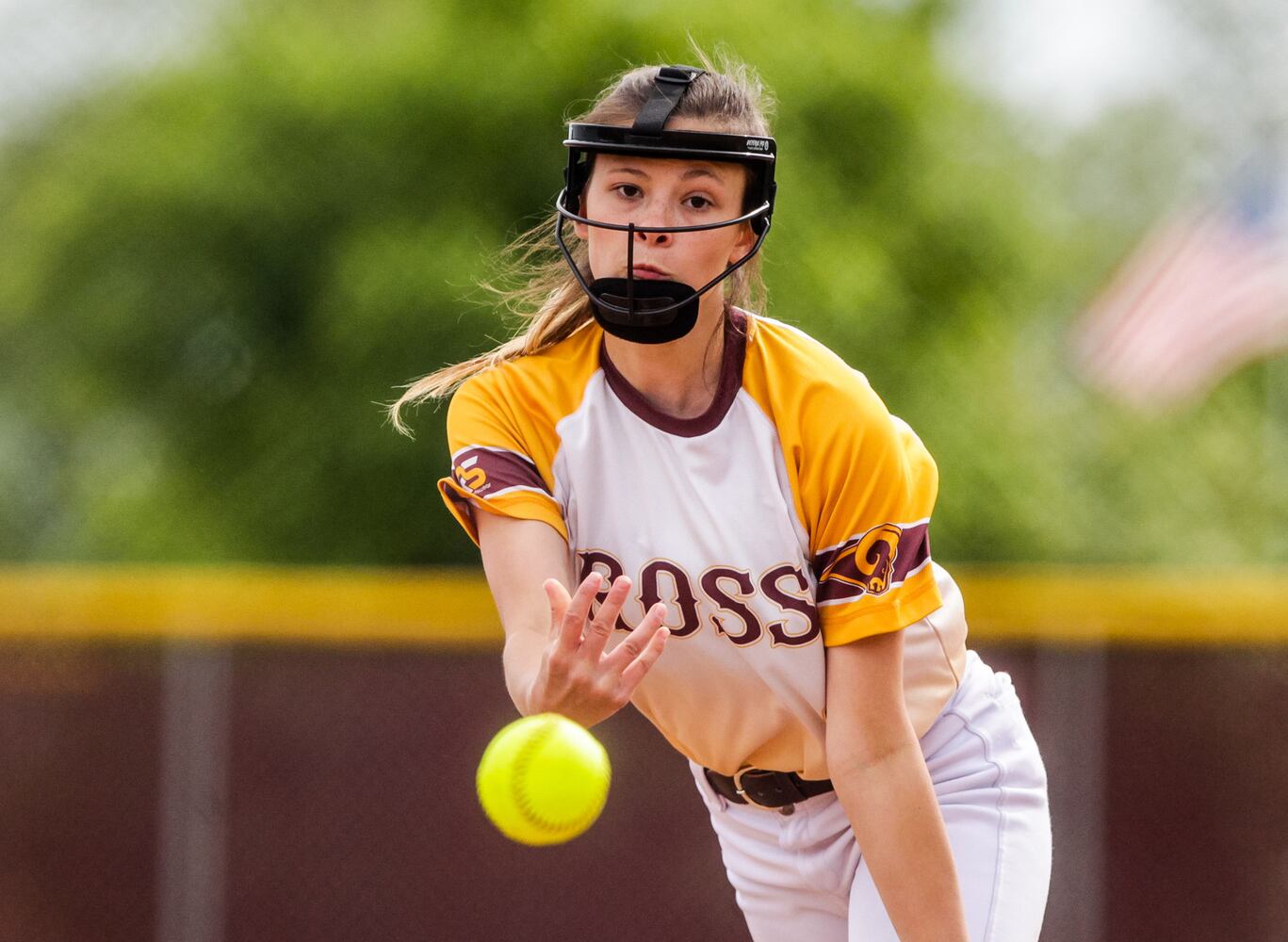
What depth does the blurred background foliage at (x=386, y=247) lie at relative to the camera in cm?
1027

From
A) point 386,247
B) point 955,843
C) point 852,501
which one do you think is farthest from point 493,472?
point 386,247

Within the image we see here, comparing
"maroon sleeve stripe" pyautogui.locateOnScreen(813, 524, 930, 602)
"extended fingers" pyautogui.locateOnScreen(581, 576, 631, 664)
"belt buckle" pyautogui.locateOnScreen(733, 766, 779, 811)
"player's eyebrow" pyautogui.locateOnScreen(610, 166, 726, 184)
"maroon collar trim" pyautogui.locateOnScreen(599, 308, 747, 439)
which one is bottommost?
"belt buckle" pyautogui.locateOnScreen(733, 766, 779, 811)

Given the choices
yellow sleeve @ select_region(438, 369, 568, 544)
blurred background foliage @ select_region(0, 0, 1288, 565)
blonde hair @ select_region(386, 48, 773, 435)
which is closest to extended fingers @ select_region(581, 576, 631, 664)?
yellow sleeve @ select_region(438, 369, 568, 544)

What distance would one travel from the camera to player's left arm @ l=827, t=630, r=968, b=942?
2.87 m

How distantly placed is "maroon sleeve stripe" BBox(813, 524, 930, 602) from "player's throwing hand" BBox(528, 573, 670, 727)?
470 millimetres

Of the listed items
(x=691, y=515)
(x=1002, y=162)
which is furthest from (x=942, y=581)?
(x=1002, y=162)

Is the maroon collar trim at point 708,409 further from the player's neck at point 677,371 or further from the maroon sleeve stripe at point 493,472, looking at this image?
the maroon sleeve stripe at point 493,472

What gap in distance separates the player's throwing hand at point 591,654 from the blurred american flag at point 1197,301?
972 cm

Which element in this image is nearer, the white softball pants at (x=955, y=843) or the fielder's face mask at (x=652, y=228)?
the fielder's face mask at (x=652, y=228)

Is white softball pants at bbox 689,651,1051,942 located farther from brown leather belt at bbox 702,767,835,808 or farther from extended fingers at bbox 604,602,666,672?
extended fingers at bbox 604,602,666,672

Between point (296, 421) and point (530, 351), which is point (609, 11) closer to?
point (296, 421)

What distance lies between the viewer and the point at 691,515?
299cm

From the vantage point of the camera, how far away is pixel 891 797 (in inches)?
113

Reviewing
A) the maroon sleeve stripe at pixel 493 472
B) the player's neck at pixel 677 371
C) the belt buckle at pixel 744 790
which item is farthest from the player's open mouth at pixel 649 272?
the belt buckle at pixel 744 790
